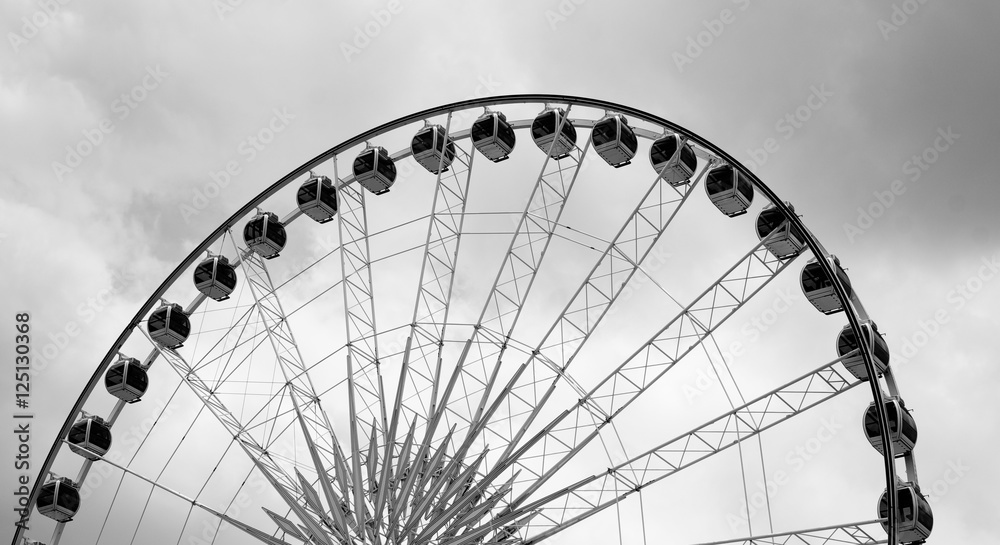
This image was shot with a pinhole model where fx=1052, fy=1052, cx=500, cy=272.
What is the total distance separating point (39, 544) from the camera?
30000mm

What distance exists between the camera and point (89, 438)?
30141 millimetres

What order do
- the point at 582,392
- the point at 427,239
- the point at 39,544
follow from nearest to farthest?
1. the point at 582,392
2. the point at 427,239
3. the point at 39,544

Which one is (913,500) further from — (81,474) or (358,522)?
(81,474)

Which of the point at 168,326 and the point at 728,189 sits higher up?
the point at 728,189

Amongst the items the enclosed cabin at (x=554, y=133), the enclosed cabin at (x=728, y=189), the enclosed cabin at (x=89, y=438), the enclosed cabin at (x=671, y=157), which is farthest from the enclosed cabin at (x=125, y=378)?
the enclosed cabin at (x=728, y=189)

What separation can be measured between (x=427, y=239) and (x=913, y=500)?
1327 centimetres

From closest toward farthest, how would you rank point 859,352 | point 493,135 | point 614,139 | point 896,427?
1. point 859,352
2. point 896,427
3. point 614,139
4. point 493,135

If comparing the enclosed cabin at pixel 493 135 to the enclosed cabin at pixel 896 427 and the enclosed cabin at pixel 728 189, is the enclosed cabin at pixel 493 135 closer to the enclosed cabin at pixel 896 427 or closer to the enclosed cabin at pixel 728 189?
the enclosed cabin at pixel 728 189

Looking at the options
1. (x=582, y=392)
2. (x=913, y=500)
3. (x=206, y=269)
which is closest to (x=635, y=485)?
(x=582, y=392)

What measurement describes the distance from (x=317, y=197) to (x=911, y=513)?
17.4 m

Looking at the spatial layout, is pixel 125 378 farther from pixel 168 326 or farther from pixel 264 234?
pixel 264 234

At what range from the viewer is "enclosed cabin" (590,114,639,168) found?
1094 inches

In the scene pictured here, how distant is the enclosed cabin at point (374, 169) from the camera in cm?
2925

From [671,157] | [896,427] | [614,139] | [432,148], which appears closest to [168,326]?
[432,148]
